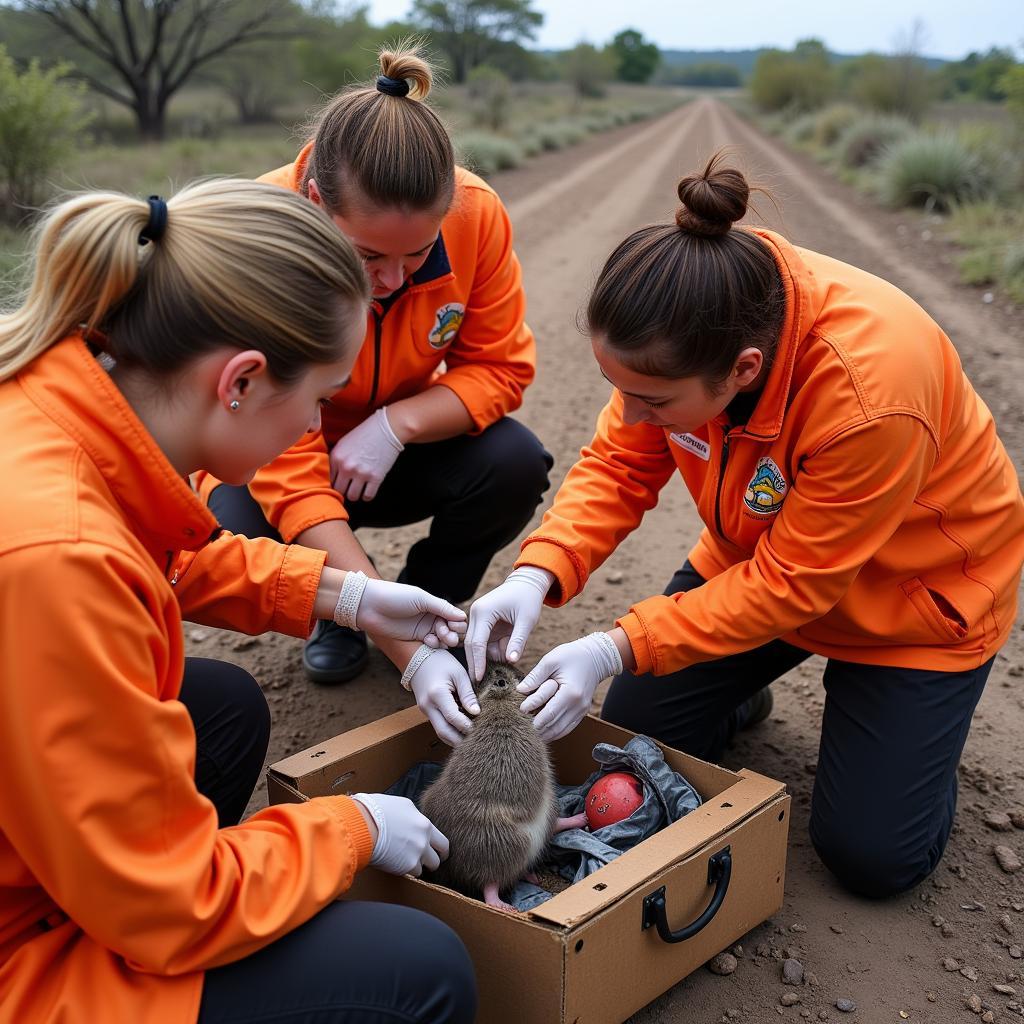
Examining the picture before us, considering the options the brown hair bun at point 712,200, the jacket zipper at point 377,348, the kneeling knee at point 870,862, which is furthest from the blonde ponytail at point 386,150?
the kneeling knee at point 870,862

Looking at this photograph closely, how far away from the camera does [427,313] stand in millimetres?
3469

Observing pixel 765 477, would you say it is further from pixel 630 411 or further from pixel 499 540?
pixel 499 540

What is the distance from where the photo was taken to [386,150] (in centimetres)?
277

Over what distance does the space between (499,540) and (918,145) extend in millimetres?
15686

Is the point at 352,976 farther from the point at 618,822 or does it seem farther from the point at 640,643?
the point at 640,643

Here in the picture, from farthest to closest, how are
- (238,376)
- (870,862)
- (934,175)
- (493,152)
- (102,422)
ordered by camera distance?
1. (493,152)
2. (934,175)
3. (870,862)
4. (238,376)
5. (102,422)

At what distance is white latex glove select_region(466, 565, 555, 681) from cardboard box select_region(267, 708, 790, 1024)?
0.96 feet

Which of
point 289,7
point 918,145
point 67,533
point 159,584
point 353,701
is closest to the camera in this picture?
point 67,533

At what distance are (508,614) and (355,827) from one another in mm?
1113

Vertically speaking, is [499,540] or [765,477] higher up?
[765,477]

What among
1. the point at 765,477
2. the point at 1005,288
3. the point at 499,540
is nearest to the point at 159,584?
the point at 765,477

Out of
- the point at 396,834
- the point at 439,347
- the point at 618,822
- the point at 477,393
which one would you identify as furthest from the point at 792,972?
the point at 439,347

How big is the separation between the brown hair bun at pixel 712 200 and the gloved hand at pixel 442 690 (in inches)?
53.1

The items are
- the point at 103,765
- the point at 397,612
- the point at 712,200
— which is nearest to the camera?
the point at 103,765
